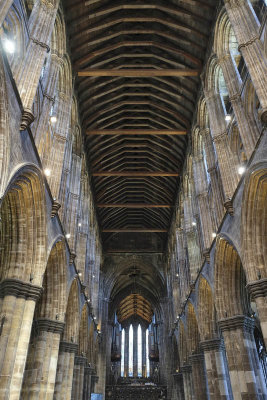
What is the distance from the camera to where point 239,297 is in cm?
1307

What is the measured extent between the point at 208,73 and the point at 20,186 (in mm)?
10341

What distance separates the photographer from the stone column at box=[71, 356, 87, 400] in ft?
56.5

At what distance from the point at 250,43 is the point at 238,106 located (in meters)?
2.04

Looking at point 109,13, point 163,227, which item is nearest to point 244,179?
point 109,13

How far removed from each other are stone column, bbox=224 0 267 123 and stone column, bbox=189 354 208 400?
14.6 m

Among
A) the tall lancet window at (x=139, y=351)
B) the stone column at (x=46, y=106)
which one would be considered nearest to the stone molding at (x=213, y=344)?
the stone column at (x=46, y=106)

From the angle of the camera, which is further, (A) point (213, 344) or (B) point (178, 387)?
(B) point (178, 387)

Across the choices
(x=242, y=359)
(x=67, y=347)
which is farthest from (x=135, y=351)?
(x=242, y=359)

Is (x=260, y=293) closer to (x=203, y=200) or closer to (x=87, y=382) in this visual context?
(x=203, y=200)

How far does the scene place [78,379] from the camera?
58.2 ft

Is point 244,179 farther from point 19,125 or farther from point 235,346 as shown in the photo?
point 19,125

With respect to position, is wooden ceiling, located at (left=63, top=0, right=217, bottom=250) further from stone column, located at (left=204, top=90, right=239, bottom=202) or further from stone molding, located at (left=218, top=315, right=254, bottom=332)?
stone molding, located at (left=218, top=315, right=254, bottom=332)

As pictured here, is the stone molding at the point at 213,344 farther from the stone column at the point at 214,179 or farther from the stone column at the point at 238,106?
the stone column at the point at 238,106

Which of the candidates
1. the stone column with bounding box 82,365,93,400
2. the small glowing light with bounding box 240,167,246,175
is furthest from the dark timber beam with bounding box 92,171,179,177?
the stone column with bounding box 82,365,93,400
